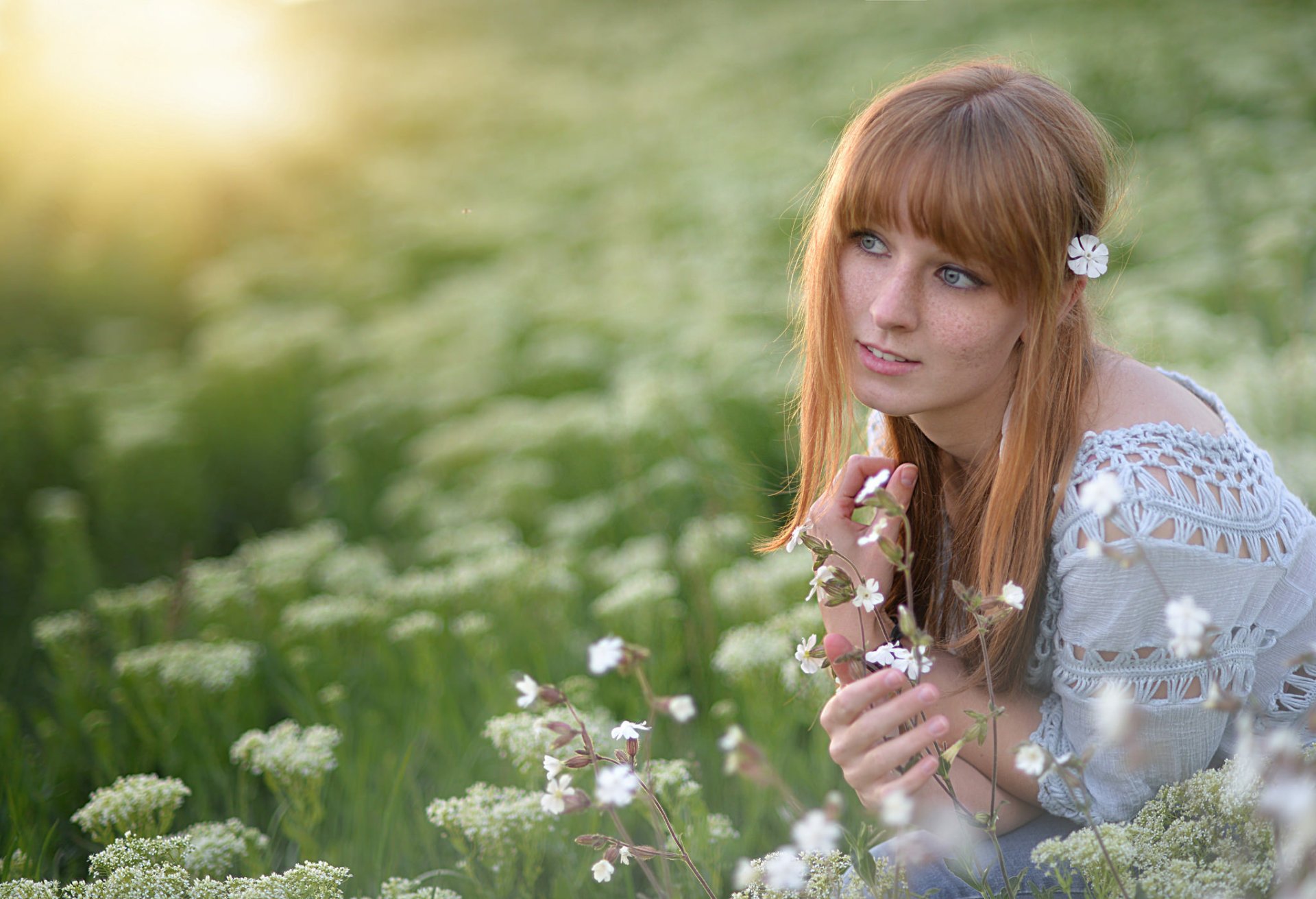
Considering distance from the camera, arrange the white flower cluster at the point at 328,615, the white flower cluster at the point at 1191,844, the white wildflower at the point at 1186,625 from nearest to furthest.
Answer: the white wildflower at the point at 1186,625 < the white flower cluster at the point at 1191,844 < the white flower cluster at the point at 328,615

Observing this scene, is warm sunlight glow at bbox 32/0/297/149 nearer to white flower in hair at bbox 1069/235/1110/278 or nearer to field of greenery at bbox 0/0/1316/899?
field of greenery at bbox 0/0/1316/899

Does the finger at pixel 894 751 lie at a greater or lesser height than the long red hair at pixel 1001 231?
lesser

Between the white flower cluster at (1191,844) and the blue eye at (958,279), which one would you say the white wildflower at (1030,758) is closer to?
the white flower cluster at (1191,844)

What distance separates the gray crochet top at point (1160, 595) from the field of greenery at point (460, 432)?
0.60ft

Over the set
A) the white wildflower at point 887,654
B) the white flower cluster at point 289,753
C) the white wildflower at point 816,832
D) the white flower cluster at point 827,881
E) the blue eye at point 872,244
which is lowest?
the white flower cluster at point 827,881

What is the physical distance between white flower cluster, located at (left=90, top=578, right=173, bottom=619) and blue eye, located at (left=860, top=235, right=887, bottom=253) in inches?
106

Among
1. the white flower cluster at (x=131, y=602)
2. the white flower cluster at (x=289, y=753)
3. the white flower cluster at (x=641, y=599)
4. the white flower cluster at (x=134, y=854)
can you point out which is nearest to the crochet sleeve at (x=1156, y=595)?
the white flower cluster at (x=641, y=599)

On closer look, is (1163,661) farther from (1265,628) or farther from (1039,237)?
(1039,237)

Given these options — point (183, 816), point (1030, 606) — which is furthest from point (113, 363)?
point (1030, 606)

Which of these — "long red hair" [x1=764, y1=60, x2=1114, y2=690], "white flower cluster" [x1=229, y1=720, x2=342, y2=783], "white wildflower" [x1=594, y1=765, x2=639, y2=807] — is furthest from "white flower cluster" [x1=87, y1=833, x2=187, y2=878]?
"long red hair" [x1=764, y1=60, x2=1114, y2=690]

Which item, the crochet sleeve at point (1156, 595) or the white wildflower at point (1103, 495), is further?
the crochet sleeve at point (1156, 595)

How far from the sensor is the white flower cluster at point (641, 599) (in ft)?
9.89

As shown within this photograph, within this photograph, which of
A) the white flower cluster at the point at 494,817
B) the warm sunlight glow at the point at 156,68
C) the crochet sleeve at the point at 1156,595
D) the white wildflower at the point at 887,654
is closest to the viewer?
the white wildflower at the point at 887,654

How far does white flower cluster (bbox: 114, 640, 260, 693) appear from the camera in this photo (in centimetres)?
281
